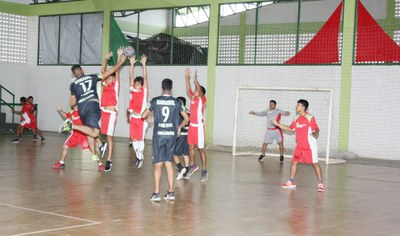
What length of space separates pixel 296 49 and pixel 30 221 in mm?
16048

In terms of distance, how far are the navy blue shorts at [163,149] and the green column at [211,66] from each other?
564 inches

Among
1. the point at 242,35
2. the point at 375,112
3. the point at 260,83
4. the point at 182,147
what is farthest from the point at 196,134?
the point at 242,35

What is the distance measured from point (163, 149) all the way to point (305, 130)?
357 centimetres

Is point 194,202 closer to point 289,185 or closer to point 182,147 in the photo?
point 289,185

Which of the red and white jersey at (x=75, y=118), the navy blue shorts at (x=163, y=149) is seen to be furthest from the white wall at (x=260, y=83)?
the navy blue shorts at (x=163, y=149)

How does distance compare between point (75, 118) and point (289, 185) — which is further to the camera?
point (75, 118)

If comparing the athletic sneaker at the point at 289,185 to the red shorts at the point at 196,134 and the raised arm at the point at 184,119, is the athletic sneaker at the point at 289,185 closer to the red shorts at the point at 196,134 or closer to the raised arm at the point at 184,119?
the red shorts at the point at 196,134

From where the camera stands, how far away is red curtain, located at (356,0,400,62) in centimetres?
2027

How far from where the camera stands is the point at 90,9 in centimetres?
2797

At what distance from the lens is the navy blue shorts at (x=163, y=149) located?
9.84 metres

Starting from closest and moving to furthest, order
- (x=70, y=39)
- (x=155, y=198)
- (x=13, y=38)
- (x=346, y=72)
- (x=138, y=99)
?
(x=155, y=198), (x=138, y=99), (x=346, y=72), (x=70, y=39), (x=13, y=38)

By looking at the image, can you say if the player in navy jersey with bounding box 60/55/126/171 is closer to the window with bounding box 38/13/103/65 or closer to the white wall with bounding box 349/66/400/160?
the white wall with bounding box 349/66/400/160

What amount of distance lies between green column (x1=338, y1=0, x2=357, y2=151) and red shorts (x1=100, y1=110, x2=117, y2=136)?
32.5ft

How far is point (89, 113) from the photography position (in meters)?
13.2
